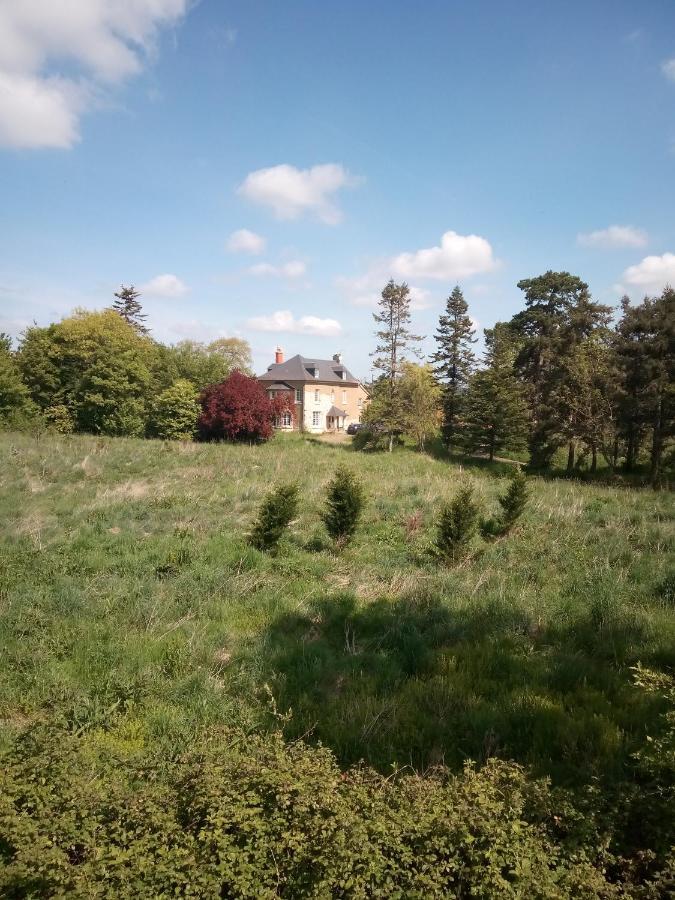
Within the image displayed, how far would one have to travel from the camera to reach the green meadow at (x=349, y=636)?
13.8 feet

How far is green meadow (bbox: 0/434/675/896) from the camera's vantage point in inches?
165

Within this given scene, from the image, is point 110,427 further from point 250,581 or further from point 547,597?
point 547,597

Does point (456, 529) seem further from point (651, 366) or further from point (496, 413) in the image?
point (496, 413)

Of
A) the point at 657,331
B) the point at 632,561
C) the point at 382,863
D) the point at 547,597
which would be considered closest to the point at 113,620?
the point at 382,863

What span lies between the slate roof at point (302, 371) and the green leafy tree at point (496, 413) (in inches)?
849

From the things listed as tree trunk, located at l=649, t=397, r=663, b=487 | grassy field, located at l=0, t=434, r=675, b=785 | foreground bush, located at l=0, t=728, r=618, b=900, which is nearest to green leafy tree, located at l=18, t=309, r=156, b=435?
grassy field, located at l=0, t=434, r=675, b=785

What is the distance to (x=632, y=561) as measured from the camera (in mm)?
8414

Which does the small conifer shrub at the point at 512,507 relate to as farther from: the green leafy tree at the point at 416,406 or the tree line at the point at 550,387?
the green leafy tree at the point at 416,406

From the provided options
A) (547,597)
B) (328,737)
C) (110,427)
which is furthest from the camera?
(110,427)

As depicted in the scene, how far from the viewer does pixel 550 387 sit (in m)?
30.0

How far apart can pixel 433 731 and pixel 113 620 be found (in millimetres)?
4462

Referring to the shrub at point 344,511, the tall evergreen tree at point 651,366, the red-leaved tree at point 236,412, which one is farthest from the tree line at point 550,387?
the shrub at point 344,511

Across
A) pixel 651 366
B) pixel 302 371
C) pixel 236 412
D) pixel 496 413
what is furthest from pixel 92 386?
pixel 651 366

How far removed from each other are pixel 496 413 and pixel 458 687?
29159mm
